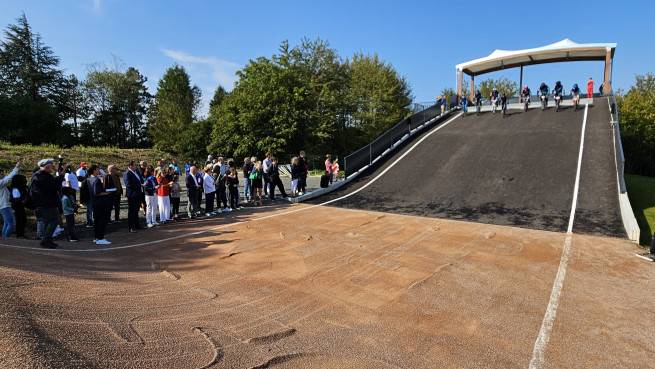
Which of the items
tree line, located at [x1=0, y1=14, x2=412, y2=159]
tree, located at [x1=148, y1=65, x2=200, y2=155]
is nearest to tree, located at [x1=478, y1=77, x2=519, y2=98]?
tree line, located at [x1=0, y1=14, x2=412, y2=159]

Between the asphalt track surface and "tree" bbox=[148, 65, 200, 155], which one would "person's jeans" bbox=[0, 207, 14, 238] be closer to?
the asphalt track surface

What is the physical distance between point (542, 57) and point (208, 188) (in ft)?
89.8

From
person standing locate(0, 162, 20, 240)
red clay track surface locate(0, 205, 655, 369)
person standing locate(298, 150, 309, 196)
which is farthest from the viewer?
person standing locate(298, 150, 309, 196)

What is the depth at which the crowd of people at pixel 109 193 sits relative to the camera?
695cm

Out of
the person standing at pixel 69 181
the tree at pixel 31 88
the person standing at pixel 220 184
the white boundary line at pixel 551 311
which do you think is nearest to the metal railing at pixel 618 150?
the white boundary line at pixel 551 311

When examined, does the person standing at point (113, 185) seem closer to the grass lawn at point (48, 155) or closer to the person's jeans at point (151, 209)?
the person's jeans at point (151, 209)

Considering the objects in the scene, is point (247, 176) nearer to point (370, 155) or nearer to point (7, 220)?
point (7, 220)

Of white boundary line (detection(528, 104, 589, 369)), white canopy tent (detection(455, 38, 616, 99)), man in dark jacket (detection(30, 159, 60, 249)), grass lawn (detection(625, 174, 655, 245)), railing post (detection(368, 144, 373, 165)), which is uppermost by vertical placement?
white canopy tent (detection(455, 38, 616, 99))

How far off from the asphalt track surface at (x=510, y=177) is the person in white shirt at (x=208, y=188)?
420 cm

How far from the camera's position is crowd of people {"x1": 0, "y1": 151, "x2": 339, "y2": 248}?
6953 millimetres

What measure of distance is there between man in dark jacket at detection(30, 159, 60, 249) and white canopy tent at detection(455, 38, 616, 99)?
27864 millimetres

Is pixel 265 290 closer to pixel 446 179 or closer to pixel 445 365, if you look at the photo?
pixel 445 365

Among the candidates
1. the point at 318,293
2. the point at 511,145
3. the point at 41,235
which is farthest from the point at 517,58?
the point at 41,235

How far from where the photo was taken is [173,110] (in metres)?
45.8
